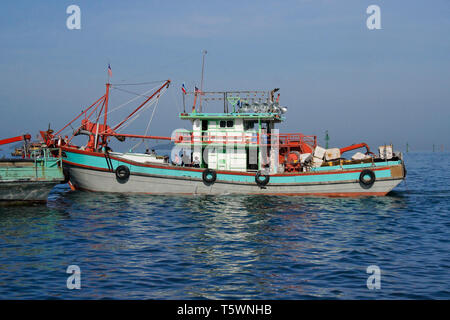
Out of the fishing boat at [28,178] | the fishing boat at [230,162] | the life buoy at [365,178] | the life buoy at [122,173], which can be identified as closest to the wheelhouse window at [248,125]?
the fishing boat at [230,162]

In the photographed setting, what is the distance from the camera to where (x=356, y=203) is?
77.2ft

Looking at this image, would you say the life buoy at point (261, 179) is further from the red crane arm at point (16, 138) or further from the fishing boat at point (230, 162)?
the red crane arm at point (16, 138)

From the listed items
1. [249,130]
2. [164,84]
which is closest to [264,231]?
[249,130]

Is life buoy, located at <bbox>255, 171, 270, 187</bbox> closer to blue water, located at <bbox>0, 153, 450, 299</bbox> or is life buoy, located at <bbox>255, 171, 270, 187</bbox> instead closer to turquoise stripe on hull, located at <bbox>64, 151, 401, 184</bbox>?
turquoise stripe on hull, located at <bbox>64, 151, 401, 184</bbox>

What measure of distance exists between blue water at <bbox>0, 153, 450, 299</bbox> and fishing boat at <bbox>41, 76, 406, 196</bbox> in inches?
67.7

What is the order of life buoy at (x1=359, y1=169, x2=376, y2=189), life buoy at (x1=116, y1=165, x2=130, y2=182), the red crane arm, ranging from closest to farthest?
1. the red crane arm
2. life buoy at (x1=359, y1=169, x2=376, y2=189)
3. life buoy at (x1=116, y1=165, x2=130, y2=182)

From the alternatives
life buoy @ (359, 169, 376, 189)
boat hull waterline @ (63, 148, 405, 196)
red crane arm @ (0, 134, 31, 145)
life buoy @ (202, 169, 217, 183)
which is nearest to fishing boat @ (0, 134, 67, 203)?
red crane arm @ (0, 134, 31, 145)

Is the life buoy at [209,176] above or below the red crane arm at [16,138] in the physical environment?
below

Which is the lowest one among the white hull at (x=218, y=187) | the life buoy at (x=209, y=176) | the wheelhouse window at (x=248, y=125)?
the white hull at (x=218, y=187)

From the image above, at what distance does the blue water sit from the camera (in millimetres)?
10755

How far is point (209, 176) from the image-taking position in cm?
2516

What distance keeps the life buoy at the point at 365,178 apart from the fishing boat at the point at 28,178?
1637cm

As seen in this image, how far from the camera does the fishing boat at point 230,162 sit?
82.9ft
